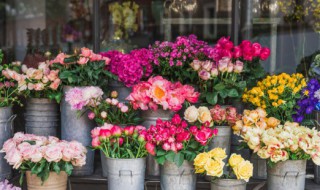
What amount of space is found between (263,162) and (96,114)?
842 mm

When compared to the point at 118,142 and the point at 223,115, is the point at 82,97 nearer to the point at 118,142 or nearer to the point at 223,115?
the point at 118,142

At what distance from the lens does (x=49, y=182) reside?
2.06 metres

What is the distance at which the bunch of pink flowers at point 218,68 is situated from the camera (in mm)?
2359

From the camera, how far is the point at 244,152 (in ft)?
8.70

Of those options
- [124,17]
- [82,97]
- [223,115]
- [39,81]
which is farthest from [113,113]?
[124,17]

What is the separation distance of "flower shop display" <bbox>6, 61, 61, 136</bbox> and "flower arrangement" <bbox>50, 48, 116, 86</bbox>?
49 millimetres

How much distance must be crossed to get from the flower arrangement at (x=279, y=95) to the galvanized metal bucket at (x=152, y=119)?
17.2 inches

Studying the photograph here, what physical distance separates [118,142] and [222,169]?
0.43 m

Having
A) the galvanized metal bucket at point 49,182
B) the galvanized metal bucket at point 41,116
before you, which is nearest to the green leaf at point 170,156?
the galvanized metal bucket at point 49,182

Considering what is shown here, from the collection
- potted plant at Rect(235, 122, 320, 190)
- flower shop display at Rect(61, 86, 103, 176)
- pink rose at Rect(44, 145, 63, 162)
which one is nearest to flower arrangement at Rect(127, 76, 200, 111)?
flower shop display at Rect(61, 86, 103, 176)

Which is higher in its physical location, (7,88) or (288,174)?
(7,88)

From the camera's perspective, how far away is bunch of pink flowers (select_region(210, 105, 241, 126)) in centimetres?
232

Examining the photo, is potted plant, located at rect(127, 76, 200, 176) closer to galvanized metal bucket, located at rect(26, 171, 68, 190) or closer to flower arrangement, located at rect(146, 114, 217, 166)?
flower arrangement, located at rect(146, 114, 217, 166)

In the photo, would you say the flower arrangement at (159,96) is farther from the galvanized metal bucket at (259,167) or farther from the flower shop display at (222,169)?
the galvanized metal bucket at (259,167)
